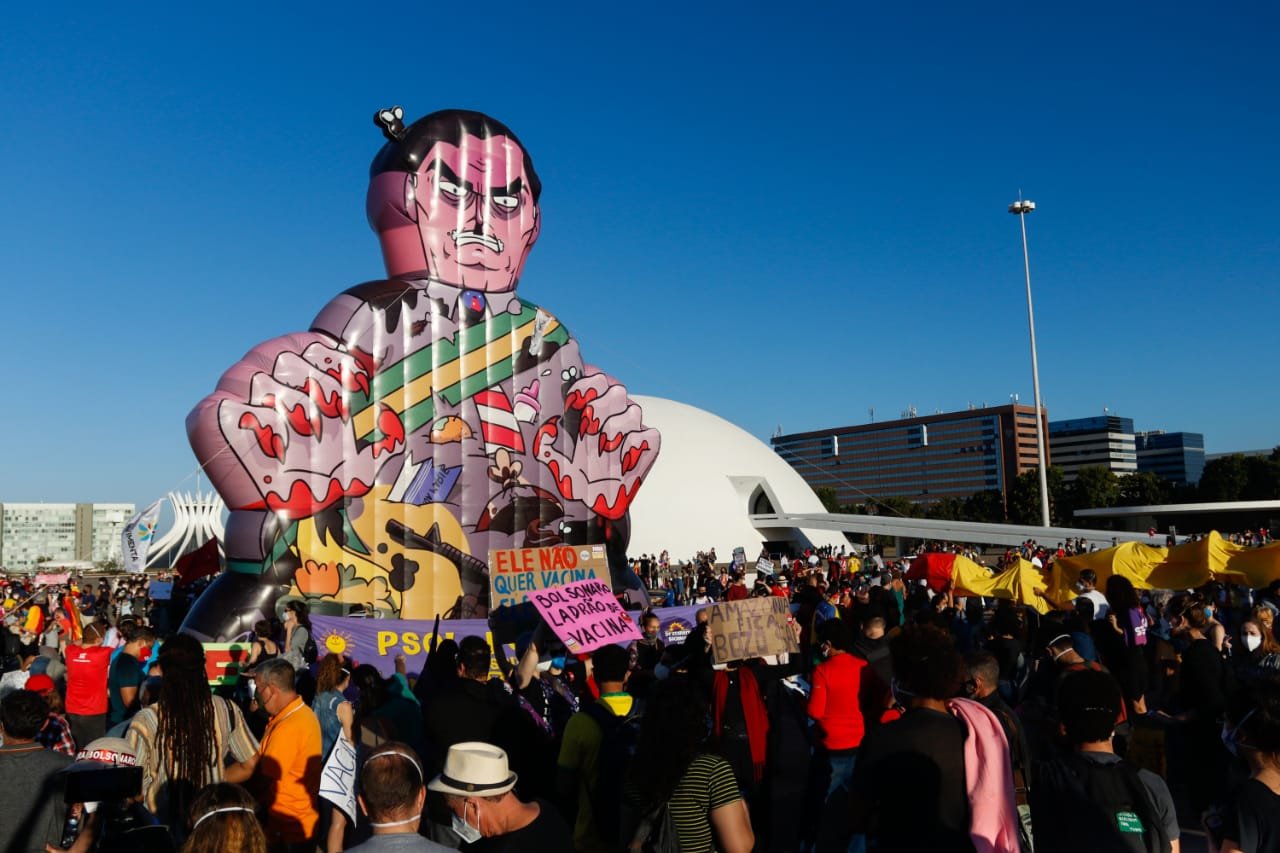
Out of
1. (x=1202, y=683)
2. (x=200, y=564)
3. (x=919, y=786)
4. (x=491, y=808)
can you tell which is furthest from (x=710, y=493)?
(x=491, y=808)

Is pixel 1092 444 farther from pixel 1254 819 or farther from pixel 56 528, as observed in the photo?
pixel 1254 819

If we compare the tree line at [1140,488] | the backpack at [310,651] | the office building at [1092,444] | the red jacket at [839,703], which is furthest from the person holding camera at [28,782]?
the office building at [1092,444]

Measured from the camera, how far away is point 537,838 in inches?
133

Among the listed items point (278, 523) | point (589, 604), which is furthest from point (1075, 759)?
point (278, 523)

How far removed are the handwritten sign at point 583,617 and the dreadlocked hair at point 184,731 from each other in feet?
14.6

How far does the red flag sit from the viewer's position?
17.7 m

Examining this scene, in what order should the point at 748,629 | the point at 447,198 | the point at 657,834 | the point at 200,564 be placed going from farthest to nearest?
the point at 200,564
the point at 447,198
the point at 748,629
the point at 657,834

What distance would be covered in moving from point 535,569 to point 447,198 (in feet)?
21.4

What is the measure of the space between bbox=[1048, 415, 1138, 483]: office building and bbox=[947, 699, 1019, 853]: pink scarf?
19297 centimetres

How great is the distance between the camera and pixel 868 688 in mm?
6168

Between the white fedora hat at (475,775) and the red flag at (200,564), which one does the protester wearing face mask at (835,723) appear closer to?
the white fedora hat at (475,775)

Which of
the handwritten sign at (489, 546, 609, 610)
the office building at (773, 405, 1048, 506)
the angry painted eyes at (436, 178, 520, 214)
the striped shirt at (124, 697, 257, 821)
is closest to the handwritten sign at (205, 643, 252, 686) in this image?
the handwritten sign at (489, 546, 609, 610)

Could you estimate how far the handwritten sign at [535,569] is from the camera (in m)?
12.9

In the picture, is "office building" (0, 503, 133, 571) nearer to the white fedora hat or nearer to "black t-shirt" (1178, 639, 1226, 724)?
"black t-shirt" (1178, 639, 1226, 724)
